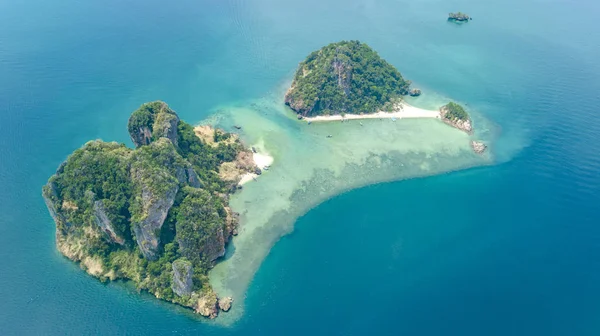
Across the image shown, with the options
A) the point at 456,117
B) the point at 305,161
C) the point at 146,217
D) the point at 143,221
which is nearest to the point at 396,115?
the point at 456,117

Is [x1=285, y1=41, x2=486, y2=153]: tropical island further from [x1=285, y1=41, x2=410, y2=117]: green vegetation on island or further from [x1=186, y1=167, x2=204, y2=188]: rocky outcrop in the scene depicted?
[x1=186, y1=167, x2=204, y2=188]: rocky outcrop

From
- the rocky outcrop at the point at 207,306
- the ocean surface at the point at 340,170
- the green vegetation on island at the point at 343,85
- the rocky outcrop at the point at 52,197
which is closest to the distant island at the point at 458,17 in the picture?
the ocean surface at the point at 340,170

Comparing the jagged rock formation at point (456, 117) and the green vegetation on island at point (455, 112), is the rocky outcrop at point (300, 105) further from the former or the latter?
the green vegetation on island at point (455, 112)

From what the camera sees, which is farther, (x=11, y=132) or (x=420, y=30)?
(x=420, y=30)

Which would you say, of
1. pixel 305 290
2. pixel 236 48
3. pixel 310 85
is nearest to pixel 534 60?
pixel 310 85

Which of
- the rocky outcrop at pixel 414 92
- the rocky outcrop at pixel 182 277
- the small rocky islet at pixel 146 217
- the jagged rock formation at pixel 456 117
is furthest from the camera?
the rocky outcrop at pixel 414 92

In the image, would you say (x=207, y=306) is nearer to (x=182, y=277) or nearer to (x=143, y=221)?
(x=182, y=277)

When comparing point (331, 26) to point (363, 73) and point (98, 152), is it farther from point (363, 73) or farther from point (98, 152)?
point (98, 152)
